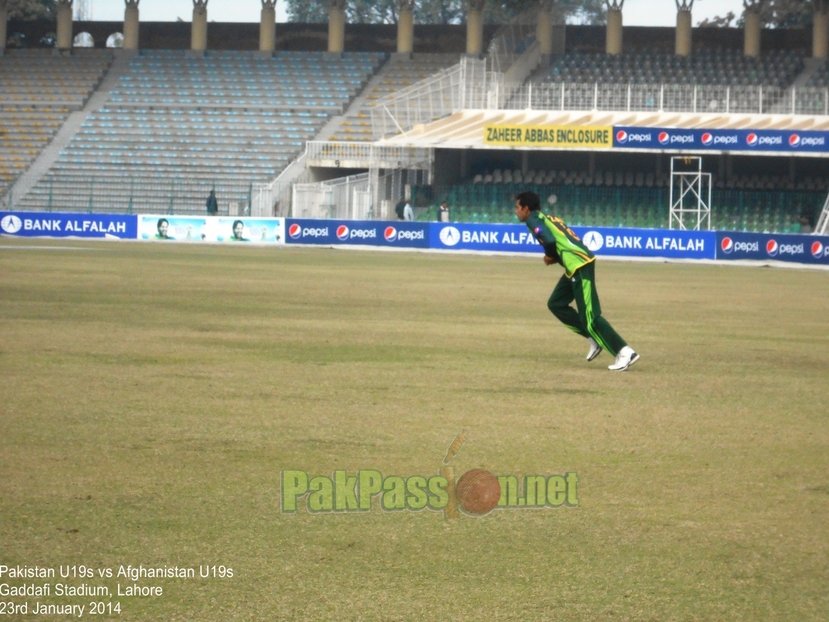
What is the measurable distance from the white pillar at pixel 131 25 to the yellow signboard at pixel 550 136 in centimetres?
2438

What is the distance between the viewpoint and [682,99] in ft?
157

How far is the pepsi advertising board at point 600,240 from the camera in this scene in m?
38.9

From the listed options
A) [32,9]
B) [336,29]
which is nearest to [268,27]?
[336,29]

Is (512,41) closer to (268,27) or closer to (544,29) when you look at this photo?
(544,29)

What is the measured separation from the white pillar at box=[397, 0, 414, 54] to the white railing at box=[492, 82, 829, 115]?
434 inches

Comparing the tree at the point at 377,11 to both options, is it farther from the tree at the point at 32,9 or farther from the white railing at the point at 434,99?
the white railing at the point at 434,99

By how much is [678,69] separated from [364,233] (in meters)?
18.4

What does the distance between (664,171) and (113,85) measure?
87.7 feet

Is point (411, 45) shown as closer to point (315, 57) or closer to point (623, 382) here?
point (315, 57)

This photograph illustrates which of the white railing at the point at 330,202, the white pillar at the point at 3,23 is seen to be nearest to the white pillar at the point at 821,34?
the white railing at the point at 330,202

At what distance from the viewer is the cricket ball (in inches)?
253

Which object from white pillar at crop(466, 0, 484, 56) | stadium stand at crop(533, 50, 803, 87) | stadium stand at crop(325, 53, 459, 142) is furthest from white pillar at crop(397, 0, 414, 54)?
stadium stand at crop(533, 50, 803, 87)

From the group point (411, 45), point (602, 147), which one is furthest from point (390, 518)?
point (411, 45)

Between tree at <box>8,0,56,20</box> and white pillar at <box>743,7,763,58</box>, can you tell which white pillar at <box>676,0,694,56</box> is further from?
tree at <box>8,0,56,20</box>
